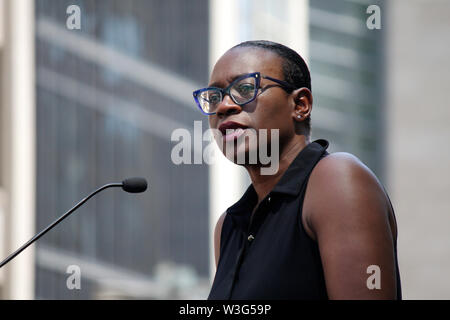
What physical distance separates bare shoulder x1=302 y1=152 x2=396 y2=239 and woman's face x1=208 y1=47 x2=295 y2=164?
26 cm

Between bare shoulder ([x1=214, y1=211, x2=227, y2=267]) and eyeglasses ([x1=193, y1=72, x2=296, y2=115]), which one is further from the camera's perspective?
bare shoulder ([x1=214, y1=211, x2=227, y2=267])

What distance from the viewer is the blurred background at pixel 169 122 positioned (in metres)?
37.7

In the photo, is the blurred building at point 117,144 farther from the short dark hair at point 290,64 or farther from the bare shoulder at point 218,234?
the short dark hair at point 290,64

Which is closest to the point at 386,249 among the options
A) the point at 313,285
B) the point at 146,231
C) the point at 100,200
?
the point at 313,285

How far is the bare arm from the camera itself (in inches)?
83.4

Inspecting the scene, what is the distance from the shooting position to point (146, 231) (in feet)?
143

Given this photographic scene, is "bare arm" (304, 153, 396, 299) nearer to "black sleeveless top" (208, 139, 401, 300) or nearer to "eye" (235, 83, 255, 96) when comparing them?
"black sleeveless top" (208, 139, 401, 300)

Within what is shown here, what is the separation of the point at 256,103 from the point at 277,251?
1.60 feet

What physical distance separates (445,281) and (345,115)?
600 inches

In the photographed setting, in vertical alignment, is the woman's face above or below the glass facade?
above

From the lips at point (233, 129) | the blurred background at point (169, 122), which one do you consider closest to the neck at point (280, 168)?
the lips at point (233, 129)

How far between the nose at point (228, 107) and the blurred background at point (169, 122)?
2673cm

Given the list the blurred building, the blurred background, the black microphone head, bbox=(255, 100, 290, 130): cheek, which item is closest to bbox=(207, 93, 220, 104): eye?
bbox=(255, 100, 290, 130): cheek
